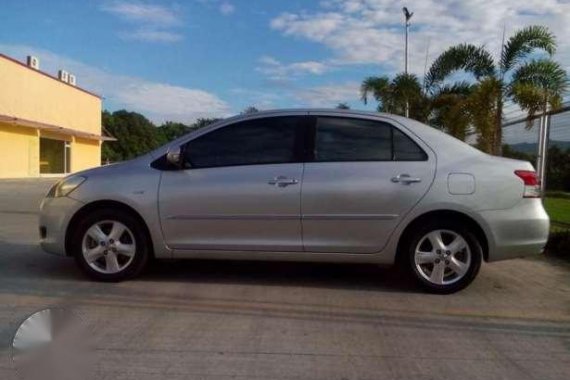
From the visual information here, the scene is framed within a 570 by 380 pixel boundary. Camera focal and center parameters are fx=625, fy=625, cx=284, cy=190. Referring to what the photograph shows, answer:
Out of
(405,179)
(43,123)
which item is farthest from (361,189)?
(43,123)

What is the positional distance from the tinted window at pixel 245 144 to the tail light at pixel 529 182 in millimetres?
2126

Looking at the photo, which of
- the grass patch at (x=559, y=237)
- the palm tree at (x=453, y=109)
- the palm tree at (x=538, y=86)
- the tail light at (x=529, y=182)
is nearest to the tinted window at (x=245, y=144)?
the tail light at (x=529, y=182)

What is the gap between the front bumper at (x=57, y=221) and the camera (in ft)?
19.8

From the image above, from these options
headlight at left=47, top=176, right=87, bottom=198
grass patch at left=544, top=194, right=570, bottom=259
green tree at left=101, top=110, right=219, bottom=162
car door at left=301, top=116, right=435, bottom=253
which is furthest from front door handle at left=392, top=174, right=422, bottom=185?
green tree at left=101, top=110, right=219, bottom=162

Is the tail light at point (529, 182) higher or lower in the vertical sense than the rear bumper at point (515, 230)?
higher

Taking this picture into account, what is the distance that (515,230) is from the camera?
5.69 metres

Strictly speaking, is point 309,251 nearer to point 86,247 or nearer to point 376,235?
point 376,235

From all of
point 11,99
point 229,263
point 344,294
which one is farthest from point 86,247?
point 11,99

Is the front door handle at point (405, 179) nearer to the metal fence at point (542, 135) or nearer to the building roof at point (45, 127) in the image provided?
the metal fence at point (542, 135)

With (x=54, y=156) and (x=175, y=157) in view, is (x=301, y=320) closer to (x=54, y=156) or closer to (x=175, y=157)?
(x=175, y=157)

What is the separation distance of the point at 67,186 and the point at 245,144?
1791 millimetres

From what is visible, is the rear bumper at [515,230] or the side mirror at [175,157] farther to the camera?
the side mirror at [175,157]

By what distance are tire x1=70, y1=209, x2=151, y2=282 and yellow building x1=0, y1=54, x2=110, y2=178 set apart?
91.0 feet

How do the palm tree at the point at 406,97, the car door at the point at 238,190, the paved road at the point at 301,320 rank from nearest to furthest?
the paved road at the point at 301,320 → the car door at the point at 238,190 → the palm tree at the point at 406,97
